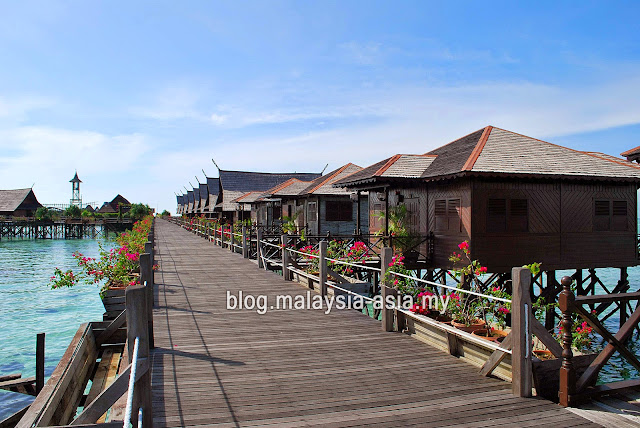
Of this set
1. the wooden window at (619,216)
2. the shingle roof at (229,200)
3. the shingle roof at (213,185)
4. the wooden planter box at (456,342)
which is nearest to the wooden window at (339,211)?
the wooden window at (619,216)

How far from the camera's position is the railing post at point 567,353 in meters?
4.84

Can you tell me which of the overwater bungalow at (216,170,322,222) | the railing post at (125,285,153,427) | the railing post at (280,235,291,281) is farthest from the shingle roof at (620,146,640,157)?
the overwater bungalow at (216,170,322,222)

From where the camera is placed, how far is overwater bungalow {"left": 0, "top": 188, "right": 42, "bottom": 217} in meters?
71.3

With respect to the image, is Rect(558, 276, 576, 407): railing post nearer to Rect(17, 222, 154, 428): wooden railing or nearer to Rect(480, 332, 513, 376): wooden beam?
Rect(480, 332, 513, 376): wooden beam

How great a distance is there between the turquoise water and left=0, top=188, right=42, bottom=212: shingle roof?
4134 cm

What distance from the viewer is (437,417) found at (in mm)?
4562

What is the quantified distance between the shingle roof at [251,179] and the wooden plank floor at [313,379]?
35.8 m

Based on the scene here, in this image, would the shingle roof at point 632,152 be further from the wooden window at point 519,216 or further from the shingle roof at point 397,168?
the shingle roof at point 397,168

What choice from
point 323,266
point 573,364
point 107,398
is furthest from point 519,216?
point 107,398

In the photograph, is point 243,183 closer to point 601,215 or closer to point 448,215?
point 448,215

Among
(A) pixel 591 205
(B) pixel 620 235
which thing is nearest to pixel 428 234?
(A) pixel 591 205

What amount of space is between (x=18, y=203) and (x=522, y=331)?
8140 cm

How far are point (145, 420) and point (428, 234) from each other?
45.7 ft

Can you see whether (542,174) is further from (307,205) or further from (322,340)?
(307,205)
